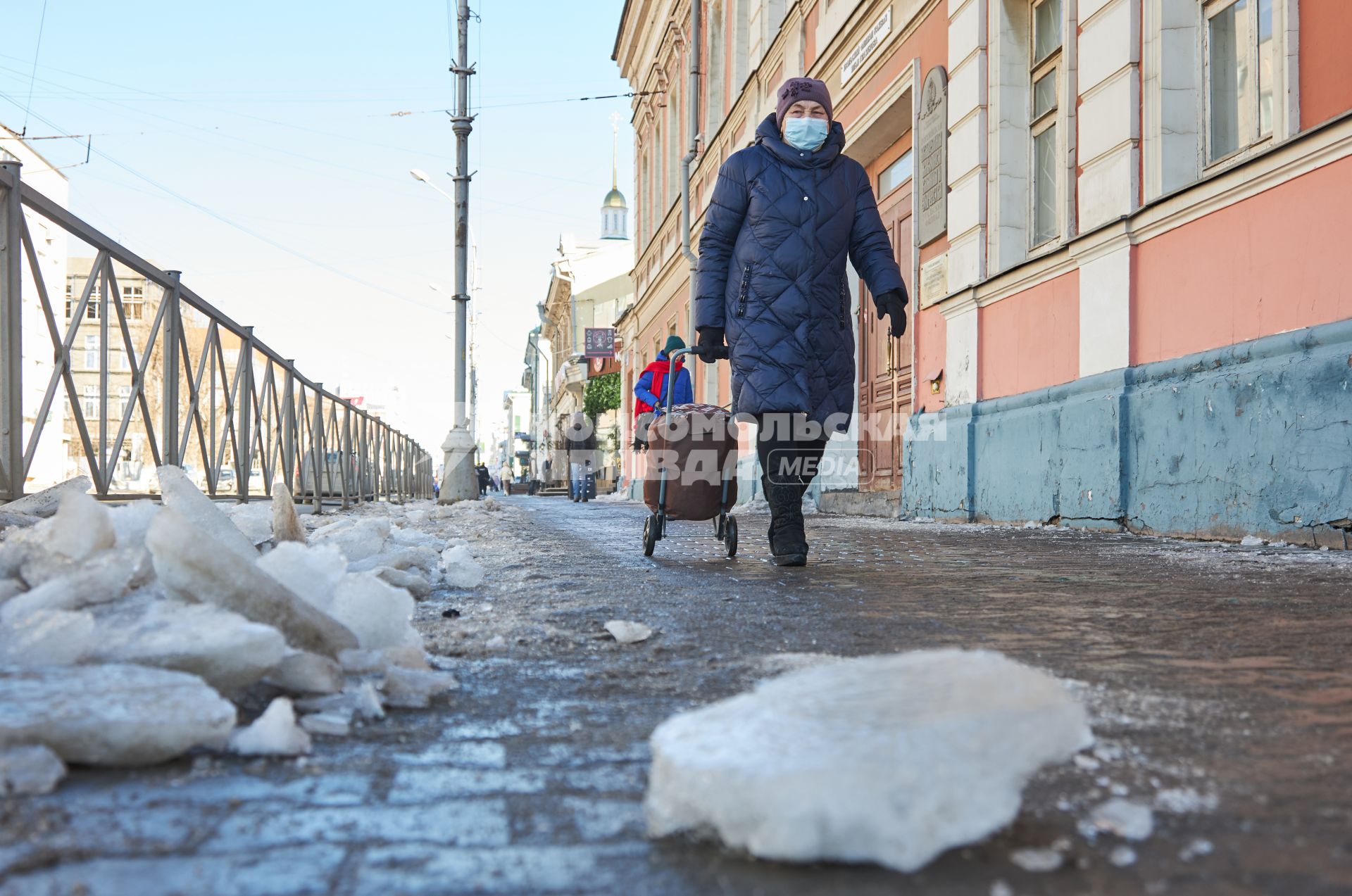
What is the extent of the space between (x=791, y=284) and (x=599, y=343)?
3219 centimetres

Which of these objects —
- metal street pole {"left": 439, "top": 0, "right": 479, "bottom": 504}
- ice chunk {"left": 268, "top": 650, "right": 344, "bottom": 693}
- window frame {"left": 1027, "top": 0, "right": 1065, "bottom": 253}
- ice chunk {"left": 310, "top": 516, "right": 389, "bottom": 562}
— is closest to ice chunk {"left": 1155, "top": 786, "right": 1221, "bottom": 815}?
ice chunk {"left": 268, "top": 650, "right": 344, "bottom": 693}

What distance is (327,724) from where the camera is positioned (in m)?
1.68

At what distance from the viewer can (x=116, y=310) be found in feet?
18.4

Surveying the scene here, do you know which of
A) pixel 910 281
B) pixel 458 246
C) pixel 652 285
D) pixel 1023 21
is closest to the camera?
pixel 1023 21

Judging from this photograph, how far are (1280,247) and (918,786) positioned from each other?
17.3 ft

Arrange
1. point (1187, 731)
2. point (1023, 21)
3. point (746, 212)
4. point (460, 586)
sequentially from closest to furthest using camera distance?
point (1187, 731)
point (460, 586)
point (746, 212)
point (1023, 21)

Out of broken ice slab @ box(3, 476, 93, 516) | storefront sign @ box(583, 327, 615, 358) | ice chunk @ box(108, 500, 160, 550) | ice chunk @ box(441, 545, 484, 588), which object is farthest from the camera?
storefront sign @ box(583, 327, 615, 358)

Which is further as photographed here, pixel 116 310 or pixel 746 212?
pixel 116 310

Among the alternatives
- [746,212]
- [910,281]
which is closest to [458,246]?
[910,281]

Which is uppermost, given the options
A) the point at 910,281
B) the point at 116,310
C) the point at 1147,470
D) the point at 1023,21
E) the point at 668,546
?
the point at 1023,21

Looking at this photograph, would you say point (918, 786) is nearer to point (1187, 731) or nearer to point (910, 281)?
point (1187, 731)

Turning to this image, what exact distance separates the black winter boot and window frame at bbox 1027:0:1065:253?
174 inches

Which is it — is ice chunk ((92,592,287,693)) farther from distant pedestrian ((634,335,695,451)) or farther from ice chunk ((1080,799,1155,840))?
distant pedestrian ((634,335,695,451))

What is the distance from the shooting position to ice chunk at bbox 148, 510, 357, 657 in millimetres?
1856
